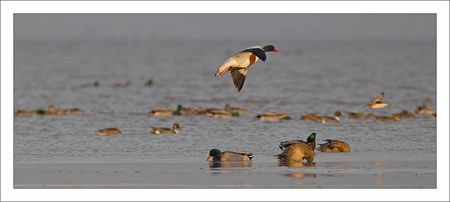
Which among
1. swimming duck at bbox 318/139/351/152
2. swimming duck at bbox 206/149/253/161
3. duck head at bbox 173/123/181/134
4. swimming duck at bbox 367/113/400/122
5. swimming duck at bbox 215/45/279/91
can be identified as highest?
swimming duck at bbox 215/45/279/91

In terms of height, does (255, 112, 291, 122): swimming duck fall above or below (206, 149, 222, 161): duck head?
above

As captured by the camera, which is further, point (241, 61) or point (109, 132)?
point (109, 132)

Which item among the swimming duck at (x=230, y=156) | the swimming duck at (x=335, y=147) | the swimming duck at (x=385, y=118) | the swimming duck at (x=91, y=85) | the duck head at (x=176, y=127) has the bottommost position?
the swimming duck at (x=230, y=156)

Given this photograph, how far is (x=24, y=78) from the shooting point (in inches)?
1657

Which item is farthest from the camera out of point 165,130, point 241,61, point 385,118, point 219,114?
point 219,114

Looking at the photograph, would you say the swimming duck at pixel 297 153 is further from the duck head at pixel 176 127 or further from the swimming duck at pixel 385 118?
the swimming duck at pixel 385 118

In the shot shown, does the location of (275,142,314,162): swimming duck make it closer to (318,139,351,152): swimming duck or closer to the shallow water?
the shallow water

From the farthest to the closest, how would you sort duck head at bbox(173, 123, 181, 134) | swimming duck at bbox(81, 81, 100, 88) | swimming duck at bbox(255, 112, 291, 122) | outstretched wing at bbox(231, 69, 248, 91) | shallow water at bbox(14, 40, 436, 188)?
swimming duck at bbox(81, 81, 100, 88) < swimming duck at bbox(255, 112, 291, 122) < duck head at bbox(173, 123, 181, 134) < shallow water at bbox(14, 40, 436, 188) < outstretched wing at bbox(231, 69, 248, 91)

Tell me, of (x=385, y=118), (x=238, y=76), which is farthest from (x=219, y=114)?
(x=238, y=76)

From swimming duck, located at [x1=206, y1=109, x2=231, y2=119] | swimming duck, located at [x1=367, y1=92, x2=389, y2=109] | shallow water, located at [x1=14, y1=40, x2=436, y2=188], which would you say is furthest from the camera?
swimming duck, located at [x1=206, y1=109, x2=231, y2=119]

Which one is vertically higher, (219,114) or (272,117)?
(219,114)

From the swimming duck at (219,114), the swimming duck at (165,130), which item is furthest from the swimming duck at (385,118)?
the swimming duck at (165,130)

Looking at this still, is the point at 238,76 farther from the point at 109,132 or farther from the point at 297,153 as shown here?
the point at 109,132

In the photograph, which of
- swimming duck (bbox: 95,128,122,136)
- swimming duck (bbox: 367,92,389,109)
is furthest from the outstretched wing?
swimming duck (bbox: 367,92,389,109)
